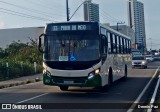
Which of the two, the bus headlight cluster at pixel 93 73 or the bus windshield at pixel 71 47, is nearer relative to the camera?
the bus headlight cluster at pixel 93 73

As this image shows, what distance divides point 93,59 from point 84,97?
1613 mm

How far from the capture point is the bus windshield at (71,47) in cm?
1513

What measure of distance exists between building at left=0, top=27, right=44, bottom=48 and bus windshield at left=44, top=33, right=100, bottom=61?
69771mm

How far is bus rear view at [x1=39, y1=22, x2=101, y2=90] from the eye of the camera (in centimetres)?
1494

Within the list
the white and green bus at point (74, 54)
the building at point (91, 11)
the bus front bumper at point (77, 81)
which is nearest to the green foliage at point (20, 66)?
the building at point (91, 11)

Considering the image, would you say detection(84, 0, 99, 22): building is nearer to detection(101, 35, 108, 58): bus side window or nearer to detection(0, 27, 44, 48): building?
detection(0, 27, 44, 48): building

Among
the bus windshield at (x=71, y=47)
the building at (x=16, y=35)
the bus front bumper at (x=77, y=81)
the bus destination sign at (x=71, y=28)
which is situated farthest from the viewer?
the building at (x=16, y=35)

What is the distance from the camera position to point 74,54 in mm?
15180

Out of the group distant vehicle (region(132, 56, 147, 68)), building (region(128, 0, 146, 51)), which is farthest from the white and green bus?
building (region(128, 0, 146, 51))

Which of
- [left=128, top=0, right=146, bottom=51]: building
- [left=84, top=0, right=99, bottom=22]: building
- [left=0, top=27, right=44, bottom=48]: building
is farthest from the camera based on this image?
[left=128, top=0, right=146, bottom=51]: building

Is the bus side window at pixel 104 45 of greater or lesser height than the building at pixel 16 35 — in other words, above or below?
below

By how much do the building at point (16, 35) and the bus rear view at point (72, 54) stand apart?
6973cm

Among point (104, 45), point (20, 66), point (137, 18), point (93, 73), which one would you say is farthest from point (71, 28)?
point (137, 18)

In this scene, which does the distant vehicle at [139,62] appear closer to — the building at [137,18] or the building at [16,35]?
the building at [16,35]
